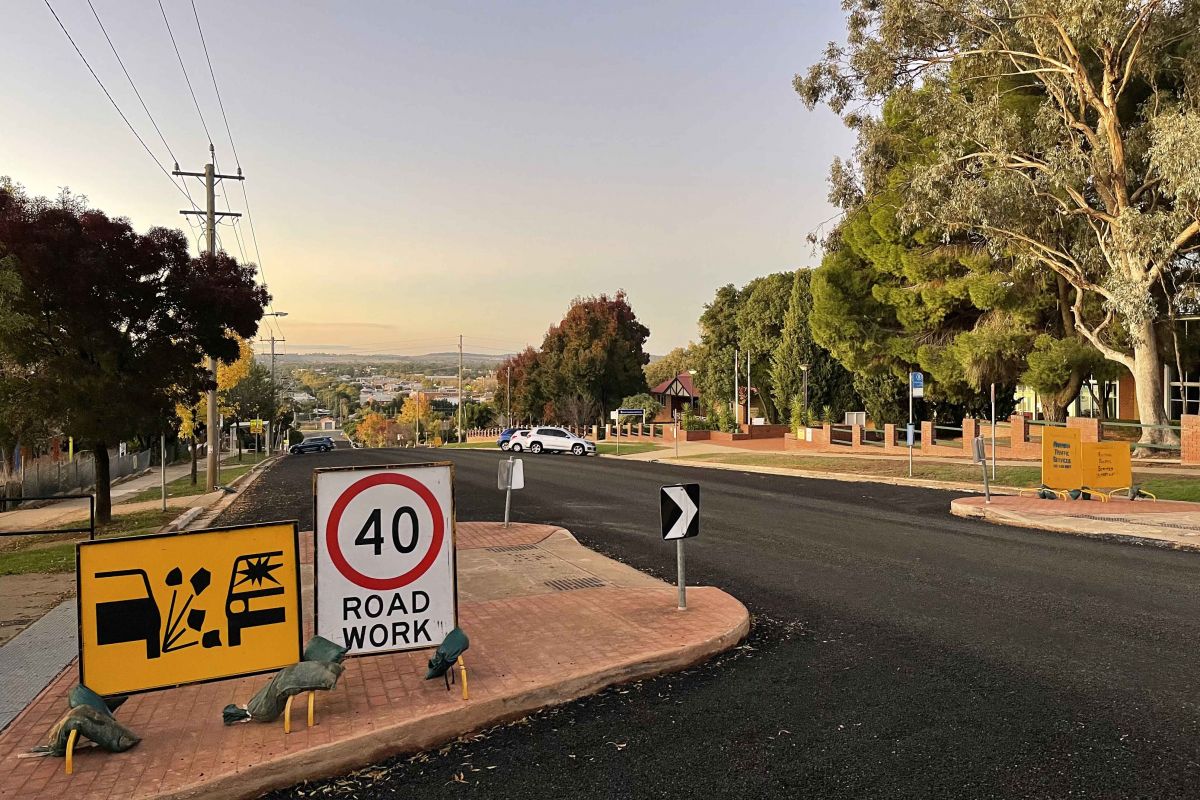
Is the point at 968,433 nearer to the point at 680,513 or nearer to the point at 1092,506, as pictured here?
the point at 1092,506

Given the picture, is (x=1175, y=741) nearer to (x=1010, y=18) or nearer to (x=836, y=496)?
(x=836, y=496)

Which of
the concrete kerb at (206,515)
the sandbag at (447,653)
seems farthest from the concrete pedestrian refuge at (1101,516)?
the concrete kerb at (206,515)

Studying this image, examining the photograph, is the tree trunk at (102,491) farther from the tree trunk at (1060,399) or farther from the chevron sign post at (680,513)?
the tree trunk at (1060,399)

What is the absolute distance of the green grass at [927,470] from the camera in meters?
17.2

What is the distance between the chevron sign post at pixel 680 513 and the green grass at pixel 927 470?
1375 cm

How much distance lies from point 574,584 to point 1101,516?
394 inches

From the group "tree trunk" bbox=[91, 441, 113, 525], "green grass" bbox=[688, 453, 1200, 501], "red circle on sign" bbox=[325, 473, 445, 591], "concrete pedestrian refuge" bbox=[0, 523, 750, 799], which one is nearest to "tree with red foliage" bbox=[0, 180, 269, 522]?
"tree trunk" bbox=[91, 441, 113, 525]

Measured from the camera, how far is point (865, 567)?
9836mm

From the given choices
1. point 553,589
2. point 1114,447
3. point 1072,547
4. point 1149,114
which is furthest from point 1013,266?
point 553,589

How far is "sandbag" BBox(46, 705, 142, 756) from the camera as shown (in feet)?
14.2

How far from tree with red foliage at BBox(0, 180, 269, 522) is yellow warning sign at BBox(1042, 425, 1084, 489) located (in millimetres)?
15809

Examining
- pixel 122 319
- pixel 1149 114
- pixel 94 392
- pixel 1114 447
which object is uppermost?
pixel 1149 114

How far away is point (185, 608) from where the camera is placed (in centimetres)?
487

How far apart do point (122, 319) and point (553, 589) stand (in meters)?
10.9
